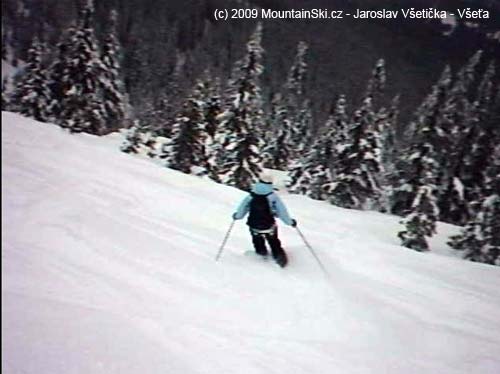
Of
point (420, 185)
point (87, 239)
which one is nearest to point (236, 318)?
point (87, 239)

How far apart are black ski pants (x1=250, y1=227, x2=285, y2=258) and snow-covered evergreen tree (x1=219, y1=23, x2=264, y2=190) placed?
17.3 ft

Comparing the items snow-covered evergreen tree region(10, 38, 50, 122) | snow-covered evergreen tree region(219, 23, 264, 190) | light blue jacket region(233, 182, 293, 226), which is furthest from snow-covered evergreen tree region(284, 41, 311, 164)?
snow-covered evergreen tree region(10, 38, 50, 122)

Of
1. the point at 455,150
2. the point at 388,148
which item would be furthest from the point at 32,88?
the point at 388,148

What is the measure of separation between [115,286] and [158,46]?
506cm

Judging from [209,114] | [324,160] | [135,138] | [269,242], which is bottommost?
[269,242]

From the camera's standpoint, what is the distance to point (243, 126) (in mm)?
11195

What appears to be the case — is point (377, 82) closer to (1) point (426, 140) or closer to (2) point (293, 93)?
(1) point (426, 140)

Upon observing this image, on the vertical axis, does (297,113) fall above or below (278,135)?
above

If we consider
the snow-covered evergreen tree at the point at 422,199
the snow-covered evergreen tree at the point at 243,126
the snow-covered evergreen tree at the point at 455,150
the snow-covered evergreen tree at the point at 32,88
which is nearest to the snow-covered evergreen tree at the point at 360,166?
the snow-covered evergreen tree at the point at 422,199

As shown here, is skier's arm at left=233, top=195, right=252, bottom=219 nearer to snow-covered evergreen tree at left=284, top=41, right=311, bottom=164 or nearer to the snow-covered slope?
the snow-covered slope

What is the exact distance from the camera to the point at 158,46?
6805 millimetres

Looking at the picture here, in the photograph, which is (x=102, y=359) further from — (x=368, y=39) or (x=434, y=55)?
(x=434, y=55)

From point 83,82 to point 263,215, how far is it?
123 inches

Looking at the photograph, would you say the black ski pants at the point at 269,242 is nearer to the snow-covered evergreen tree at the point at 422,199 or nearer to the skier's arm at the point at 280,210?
the skier's arm at the point at 280,210
